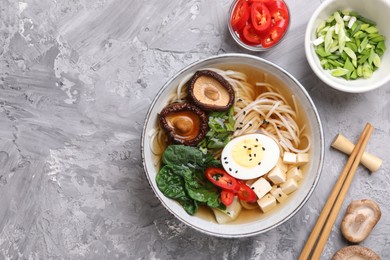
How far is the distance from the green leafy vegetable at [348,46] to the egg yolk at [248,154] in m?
0.47

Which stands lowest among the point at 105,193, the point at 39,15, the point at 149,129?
the point at 105,193

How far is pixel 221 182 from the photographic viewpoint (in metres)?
2.41

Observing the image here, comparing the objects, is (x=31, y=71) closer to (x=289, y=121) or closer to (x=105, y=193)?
(x=105, y=193)

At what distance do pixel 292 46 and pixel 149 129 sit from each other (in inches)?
30.6

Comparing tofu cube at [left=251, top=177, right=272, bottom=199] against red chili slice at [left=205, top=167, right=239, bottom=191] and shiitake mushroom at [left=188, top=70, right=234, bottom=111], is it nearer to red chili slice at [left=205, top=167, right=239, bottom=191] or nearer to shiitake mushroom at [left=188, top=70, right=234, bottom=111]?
red chili slice at [left=205, top=167, right=239, bottom=191]

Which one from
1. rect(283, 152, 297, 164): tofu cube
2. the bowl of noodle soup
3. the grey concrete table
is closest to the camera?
the bowl of noodle soup

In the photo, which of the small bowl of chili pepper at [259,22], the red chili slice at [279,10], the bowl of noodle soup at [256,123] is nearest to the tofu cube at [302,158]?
the bowl of noodle soup at [256,123]

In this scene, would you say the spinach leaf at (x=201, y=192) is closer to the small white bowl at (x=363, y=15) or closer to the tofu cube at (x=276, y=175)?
the tofu cube at (x=276, y=175)

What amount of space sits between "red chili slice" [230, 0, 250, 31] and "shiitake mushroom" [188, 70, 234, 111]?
271 mm

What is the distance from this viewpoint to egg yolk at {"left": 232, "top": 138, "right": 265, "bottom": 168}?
8.07 feet

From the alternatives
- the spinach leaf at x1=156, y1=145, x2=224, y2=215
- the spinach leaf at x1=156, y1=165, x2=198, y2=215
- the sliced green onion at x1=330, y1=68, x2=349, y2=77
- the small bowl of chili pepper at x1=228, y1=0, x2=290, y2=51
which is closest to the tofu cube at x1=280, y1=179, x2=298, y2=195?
the spinach leaf at x1=156, y1=145, x2=224, y2=215

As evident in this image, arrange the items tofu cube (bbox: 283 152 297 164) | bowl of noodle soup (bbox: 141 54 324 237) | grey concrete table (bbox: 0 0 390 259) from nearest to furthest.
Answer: bowl of noodle soup (bbox: 141 54 324 237), tofu cube (bbox: 283 152 297 164), grey concrete table (bbox: 0 0 390 259)

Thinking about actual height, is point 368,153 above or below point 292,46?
below

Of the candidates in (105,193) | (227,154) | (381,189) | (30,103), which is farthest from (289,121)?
(30,103)
